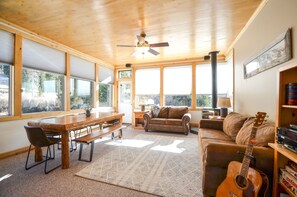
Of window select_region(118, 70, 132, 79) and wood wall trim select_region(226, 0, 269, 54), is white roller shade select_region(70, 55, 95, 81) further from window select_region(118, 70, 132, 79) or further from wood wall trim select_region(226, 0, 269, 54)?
wood wall trim select_region(226, 0, 269, 54)

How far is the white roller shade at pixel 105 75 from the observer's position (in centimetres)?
593

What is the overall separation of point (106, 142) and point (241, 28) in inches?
167

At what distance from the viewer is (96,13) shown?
263 cm

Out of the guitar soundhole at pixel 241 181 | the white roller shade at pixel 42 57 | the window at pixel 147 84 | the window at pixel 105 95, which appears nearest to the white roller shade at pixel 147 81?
the window at pixel 147 84

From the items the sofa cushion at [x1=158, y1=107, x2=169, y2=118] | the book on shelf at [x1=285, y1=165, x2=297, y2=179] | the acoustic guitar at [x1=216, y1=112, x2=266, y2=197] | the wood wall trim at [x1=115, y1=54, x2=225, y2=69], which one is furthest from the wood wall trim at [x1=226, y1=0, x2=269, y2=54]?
the sofa cushion at [x1=158, y1=107, x2=169, y2=118]

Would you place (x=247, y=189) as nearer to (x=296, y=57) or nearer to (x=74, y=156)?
(x=296, y=57)

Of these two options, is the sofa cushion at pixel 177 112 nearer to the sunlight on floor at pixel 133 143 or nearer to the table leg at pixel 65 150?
the sunlight on floor at pixel 133 143

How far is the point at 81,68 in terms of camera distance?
4941 mm

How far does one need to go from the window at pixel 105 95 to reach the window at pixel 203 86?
12.6 feet

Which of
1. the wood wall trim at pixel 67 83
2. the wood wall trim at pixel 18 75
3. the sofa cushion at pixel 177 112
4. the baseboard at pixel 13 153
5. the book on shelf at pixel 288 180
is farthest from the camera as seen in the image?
the sofa cushion at pixel 177 112

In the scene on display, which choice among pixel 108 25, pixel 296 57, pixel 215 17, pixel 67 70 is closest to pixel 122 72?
pixel 67 70

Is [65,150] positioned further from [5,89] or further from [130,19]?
[130,19]

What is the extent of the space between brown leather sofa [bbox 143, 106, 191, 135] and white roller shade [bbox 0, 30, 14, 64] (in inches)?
148

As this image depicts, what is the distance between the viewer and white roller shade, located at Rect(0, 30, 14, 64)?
2.88 meters
